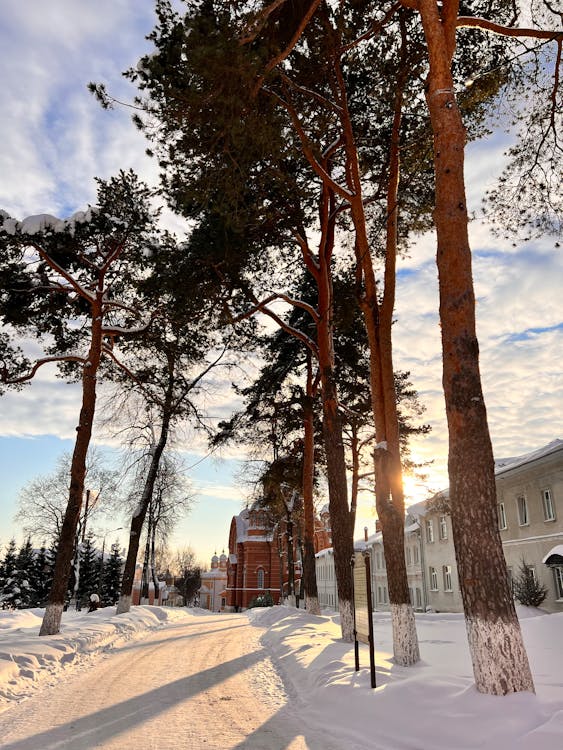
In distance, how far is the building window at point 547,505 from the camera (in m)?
23.4

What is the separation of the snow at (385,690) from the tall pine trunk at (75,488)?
2.45 ft

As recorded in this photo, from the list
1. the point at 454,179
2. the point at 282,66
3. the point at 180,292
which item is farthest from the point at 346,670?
the point at 282,66

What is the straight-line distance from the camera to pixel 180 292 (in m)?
13.0

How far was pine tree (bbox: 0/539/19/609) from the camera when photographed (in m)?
47.1

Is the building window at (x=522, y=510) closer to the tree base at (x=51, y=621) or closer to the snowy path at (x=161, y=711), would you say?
the snowy path at (x=161, y=711)

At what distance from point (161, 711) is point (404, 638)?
399 centimetres

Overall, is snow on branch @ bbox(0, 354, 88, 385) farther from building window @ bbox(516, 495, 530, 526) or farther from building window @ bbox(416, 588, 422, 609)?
building window @ bbox(416, 588, 422, 609)

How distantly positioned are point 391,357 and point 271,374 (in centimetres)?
1063

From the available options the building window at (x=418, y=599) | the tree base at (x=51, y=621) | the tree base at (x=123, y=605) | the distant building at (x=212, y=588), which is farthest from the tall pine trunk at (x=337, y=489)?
the distant building at (x=212, y=588)

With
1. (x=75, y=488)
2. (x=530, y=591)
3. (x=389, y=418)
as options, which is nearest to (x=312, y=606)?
(x=530, y=591)

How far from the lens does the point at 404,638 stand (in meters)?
8.66

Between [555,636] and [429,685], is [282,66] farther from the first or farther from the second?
[555,636]

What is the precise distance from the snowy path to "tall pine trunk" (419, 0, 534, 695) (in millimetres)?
1943

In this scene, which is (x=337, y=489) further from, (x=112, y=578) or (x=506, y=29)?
(x=112, y=578)
